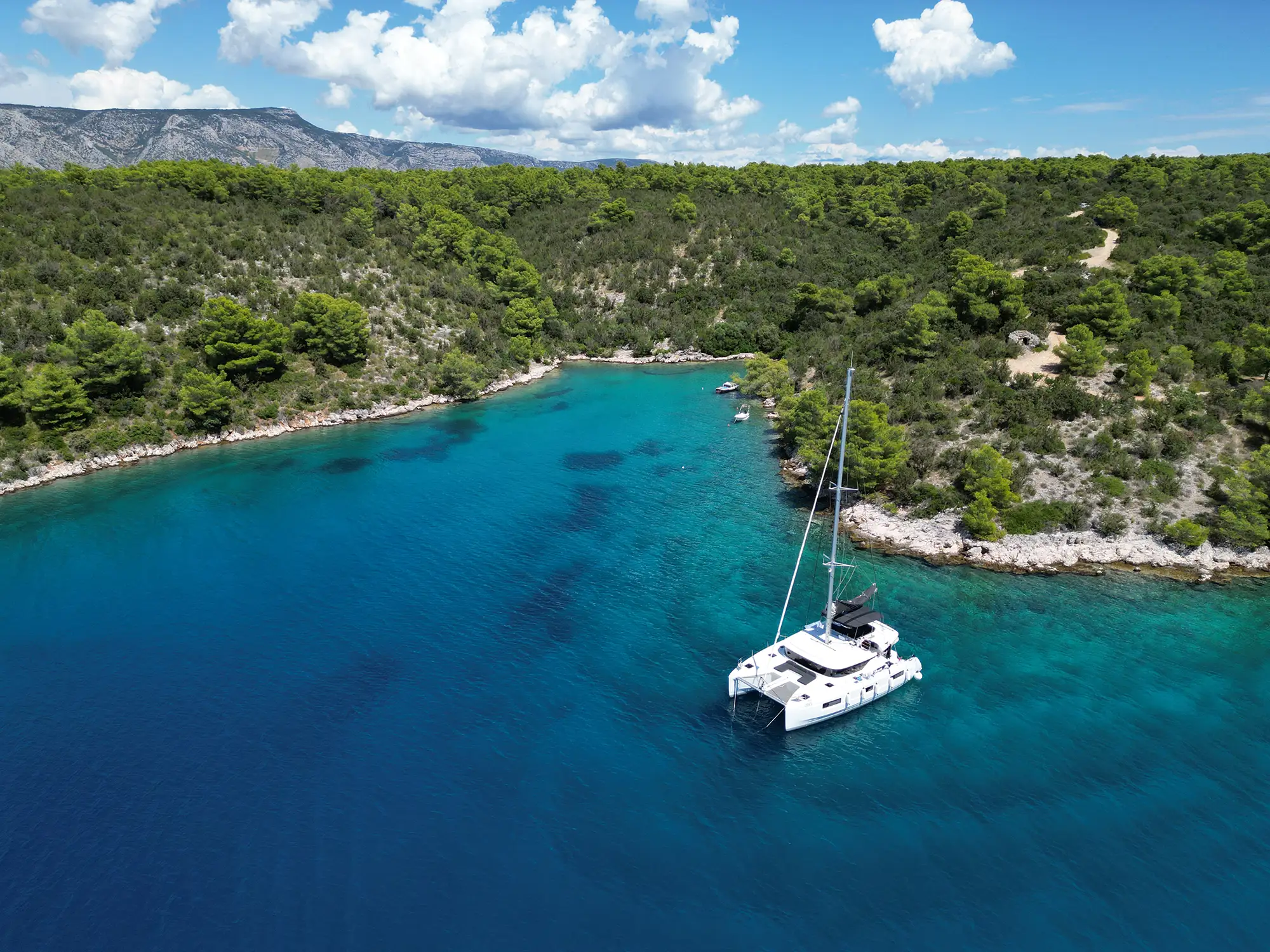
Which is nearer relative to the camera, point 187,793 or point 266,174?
point 187,793

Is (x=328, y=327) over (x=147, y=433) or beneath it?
over

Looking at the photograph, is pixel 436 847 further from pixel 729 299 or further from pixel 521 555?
pixel 729 299

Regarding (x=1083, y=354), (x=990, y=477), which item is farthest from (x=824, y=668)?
(x=1083, y=354)

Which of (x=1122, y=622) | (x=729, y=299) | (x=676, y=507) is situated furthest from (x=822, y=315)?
(x=1122, y=622)

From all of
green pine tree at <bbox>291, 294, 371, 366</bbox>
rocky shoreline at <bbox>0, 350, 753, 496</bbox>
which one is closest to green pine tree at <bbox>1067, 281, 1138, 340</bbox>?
rocky shoreline at <bbox>0, 350, 753, 496</bbox>

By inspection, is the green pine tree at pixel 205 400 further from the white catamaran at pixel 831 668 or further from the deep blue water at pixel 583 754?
the white catamaran at pixel 831 668

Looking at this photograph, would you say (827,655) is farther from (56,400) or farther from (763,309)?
(763,309)
